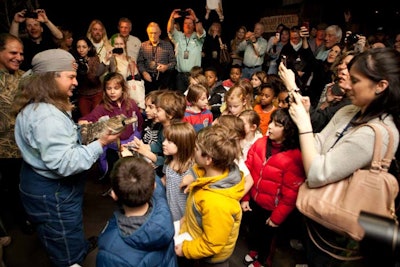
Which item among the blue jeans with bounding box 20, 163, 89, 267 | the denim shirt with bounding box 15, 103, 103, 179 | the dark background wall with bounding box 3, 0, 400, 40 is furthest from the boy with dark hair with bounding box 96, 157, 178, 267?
the dark background wall with bounding box 3, 0, 400, 40

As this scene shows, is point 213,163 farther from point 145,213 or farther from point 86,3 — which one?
point 86,3

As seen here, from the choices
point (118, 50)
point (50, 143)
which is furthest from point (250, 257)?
point (118, 50)

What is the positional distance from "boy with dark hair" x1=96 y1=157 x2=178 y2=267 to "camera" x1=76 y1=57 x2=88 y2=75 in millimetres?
2791

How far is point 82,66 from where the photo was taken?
12.2 feet

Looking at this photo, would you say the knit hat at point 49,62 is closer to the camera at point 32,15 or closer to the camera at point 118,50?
the camera at point 32,15

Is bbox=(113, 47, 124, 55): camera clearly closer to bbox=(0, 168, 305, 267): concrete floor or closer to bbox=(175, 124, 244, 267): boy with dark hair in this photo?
bbox=(0, 168, 305, 267): concrete floor

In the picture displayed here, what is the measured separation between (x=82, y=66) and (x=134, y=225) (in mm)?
2989

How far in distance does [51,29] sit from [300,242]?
392 cm

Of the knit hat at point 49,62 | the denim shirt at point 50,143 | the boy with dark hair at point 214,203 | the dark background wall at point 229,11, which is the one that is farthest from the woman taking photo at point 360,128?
the dark background wall at point 229,11

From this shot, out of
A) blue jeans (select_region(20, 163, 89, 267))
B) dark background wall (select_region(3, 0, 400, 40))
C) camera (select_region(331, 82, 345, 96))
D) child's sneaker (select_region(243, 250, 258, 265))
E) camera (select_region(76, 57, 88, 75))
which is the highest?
dark background wall (select_region(3, 0, 400, 40))

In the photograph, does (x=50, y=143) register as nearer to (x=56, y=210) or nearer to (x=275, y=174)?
(x=56, y=210)

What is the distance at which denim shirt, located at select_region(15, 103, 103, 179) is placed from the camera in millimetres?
1641

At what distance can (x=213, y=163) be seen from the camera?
173 cm

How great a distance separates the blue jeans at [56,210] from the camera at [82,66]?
214 cm
